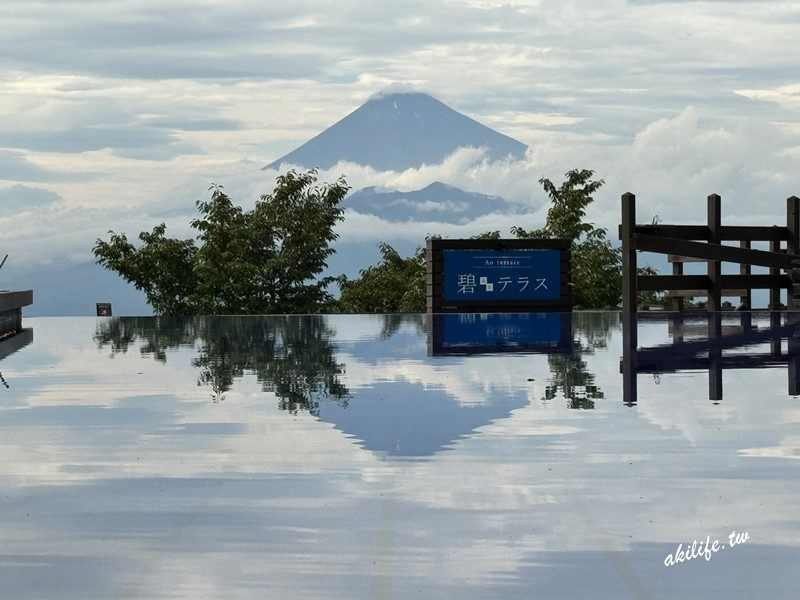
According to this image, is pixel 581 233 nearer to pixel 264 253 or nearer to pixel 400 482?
pixel 264 253

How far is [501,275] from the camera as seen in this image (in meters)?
31.2

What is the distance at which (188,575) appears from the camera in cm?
519

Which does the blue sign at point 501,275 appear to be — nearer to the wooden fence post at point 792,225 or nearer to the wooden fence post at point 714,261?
the wooden fence post at point 714,261

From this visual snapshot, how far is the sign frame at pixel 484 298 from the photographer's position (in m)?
31.0

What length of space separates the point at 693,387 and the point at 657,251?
13609 mm

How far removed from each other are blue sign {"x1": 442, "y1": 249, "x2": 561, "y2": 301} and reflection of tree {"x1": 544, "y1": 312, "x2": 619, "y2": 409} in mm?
6284

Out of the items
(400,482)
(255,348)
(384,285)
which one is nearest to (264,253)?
(384,285)

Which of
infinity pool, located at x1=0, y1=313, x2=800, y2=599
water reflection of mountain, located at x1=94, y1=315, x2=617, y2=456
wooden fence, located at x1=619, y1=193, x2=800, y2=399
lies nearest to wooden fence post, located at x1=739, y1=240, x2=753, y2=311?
wooden fence, located at x1=619, y1=193, x2=800, y2=399

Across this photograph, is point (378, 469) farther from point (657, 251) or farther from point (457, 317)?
point (457, 317)

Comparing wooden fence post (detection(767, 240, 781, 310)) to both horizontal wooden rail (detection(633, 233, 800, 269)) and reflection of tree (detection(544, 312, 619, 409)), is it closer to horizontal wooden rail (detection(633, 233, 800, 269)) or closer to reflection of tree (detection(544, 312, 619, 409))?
horizontal wooden rail (detection(633, 233, 800, 269))

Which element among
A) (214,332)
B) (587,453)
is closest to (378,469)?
→ (587,453)

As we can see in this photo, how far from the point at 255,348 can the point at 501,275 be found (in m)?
13.8

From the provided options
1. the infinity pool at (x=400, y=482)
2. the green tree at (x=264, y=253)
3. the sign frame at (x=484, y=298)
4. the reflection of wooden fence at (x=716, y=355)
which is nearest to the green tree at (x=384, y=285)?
the green tree at (x=264, y=253)

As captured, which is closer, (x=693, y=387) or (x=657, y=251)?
(x=693, y=387)
